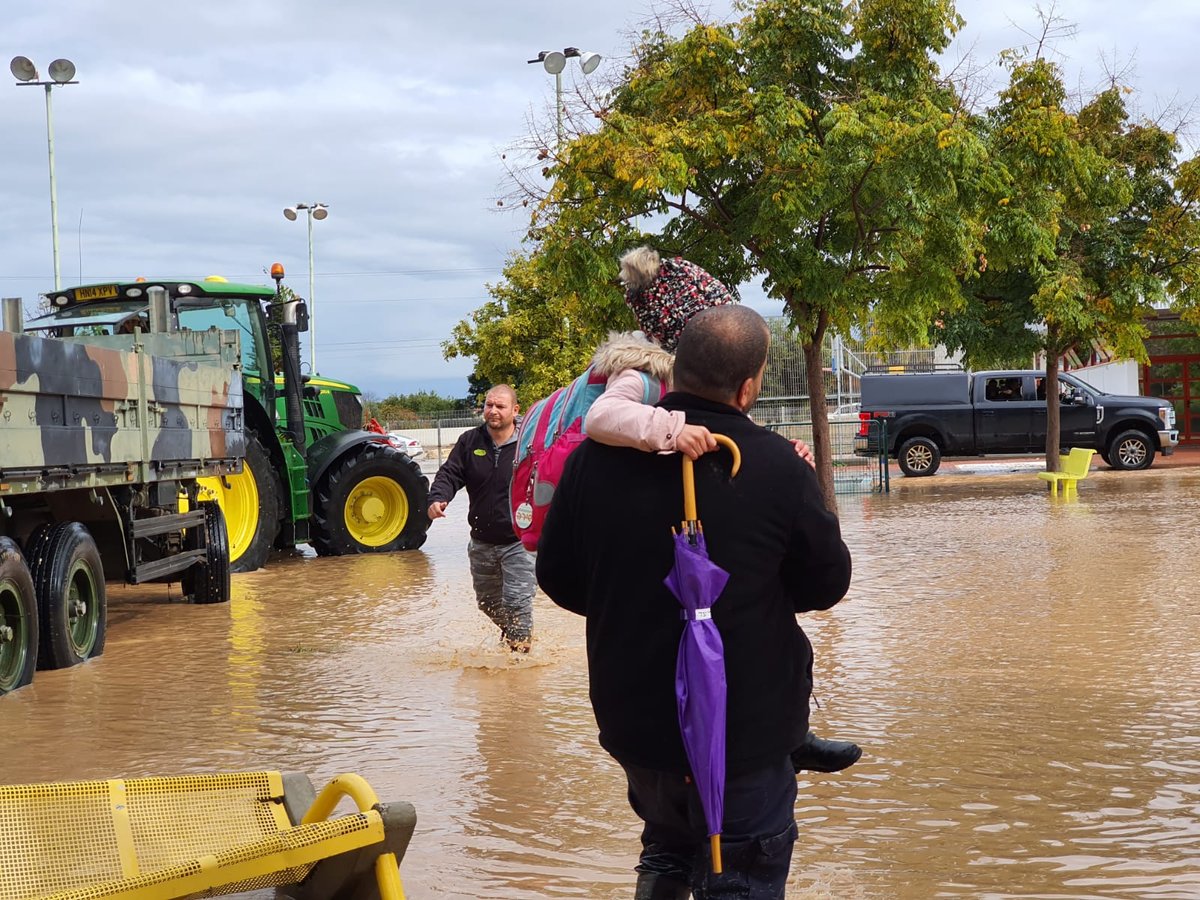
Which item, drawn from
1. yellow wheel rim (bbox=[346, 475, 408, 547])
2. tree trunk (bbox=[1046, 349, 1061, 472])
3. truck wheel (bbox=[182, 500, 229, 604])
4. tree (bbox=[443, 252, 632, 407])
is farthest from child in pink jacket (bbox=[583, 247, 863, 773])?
tree (bbox=[443, 252, 632, 407])

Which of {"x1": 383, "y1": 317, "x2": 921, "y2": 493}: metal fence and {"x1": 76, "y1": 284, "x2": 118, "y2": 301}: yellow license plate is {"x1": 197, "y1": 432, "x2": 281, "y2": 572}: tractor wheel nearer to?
{"x1": 76, "y1": 284, "x2": 118, "y2": 301}: yellow license plate

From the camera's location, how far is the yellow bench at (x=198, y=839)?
2.76 metres

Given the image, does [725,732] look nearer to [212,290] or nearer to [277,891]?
[277,891]

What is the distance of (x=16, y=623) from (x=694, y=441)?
633cm

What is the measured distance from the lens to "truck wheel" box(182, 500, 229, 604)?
1218cm

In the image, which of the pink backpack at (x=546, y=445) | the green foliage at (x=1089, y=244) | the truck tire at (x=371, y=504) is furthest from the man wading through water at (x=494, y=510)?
the green foliage at (x=1089, y=244)

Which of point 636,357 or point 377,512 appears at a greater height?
point 636,357

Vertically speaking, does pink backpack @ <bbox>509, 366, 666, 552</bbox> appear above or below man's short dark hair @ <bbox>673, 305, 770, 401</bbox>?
below

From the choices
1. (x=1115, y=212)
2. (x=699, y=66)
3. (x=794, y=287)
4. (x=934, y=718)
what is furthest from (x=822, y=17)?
(x=934, y=718)

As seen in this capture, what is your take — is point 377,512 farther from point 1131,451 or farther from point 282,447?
point 1131,451

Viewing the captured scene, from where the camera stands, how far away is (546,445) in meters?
4.45

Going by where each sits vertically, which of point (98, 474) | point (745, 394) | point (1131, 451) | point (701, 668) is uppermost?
point (745, 394)

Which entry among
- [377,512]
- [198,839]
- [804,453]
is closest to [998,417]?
[377,512]

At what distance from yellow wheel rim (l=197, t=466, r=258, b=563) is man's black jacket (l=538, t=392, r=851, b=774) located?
11489 mm
